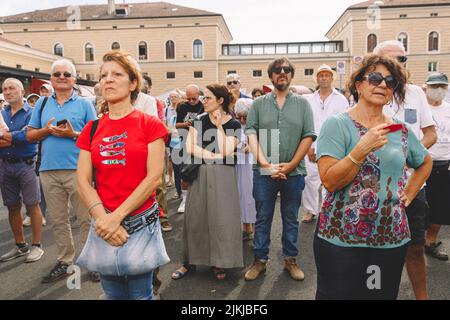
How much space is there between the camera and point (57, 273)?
3.89m

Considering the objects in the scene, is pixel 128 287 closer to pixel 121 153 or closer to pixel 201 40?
pixel 121 153

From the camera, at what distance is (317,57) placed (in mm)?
49969

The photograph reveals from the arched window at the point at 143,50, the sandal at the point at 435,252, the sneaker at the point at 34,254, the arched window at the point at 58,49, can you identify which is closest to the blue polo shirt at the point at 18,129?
the sneaker at the point at 34,254

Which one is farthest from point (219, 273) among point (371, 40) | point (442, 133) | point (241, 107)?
point (371, 40)

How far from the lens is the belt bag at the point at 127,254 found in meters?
2.09

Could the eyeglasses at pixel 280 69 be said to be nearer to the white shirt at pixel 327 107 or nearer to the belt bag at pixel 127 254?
the white shirt at pixel 327 107

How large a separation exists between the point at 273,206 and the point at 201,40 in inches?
2098

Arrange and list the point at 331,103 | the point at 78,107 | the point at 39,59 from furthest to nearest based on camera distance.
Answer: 1. the point at 39,59
2. the point at 331,103
3. the point at 78,107

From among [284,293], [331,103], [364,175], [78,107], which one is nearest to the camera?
[364,175]

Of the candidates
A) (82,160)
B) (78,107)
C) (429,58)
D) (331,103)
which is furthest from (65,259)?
(429,58)

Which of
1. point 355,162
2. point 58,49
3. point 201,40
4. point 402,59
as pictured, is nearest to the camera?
point 355,162

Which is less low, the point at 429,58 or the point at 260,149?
the point at 429,58
